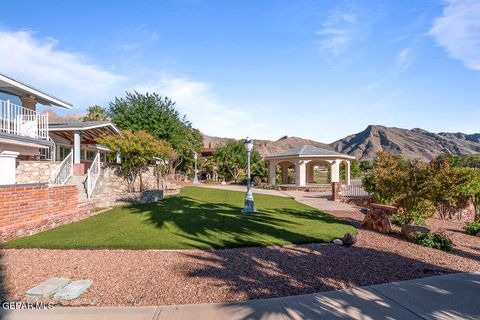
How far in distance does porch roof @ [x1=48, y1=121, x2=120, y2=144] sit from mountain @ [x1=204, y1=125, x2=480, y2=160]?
7661 cm

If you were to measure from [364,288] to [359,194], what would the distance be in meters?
16.0

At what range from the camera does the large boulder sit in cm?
917

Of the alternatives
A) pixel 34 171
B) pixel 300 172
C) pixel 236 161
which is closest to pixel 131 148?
pixel 34 171

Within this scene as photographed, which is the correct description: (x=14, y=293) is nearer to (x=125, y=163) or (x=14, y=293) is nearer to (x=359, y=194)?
(x=125, y=163)

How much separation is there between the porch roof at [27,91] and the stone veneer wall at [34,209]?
5390mm

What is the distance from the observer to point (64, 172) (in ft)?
45.8

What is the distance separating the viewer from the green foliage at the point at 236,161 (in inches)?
1490

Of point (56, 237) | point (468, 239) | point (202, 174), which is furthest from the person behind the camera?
point (202, 174)

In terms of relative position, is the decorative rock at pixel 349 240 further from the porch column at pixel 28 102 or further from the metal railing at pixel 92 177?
the porch column at pixel 28 102

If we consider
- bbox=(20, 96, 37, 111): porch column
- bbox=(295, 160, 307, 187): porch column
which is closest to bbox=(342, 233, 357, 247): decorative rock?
bbox=(20, 96, 37, 111): porch column

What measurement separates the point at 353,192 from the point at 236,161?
20.1 metres

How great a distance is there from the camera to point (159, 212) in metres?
11.9

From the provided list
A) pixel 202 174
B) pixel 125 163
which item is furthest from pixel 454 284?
pixel 202 174

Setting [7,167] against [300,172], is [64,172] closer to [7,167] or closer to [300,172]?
[7,167]
